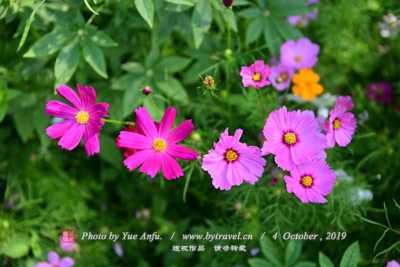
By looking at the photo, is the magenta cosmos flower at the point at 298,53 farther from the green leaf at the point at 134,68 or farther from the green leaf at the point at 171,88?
the green leaf at the point at 134,68

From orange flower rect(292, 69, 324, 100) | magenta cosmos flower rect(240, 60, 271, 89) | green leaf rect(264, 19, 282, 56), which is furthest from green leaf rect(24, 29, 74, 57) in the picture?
orange flower rect(292, 69, 324, 100)

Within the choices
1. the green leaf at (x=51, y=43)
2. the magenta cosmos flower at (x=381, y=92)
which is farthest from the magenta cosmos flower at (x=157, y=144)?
the magenta cosmos flower at (x=381, y=92)

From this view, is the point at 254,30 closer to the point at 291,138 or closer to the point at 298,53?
the point at 298,53

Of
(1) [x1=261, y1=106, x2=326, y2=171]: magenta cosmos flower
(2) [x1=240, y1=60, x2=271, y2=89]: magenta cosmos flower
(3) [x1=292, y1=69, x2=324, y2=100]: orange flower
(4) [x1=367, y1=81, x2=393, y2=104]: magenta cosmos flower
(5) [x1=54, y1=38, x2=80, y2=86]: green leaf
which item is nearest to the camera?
(1) [x1=261, y1=106, x2=326, y2=171]: magenta cosmos flower

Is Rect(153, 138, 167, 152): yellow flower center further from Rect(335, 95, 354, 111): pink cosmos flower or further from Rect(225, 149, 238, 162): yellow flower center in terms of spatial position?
Rect(335, 95, 354, 111): pink cosmos flower

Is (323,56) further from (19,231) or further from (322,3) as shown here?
(19,231)

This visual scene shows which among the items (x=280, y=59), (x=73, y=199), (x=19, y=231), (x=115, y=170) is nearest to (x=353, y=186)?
(x=280, y=59)

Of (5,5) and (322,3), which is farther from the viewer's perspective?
(322,3)

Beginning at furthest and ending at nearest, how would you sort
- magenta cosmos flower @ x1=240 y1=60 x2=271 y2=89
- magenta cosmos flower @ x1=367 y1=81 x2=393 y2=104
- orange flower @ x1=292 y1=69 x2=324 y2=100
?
magenta cosmos flower @ x1=367 y1=81 x2=393 y2=104 < orange flower @ x1=292 y1=69 x2=324 y2=100 < magenta cosmos flower @ x1=240 y1=60 x2=271 y2=89
